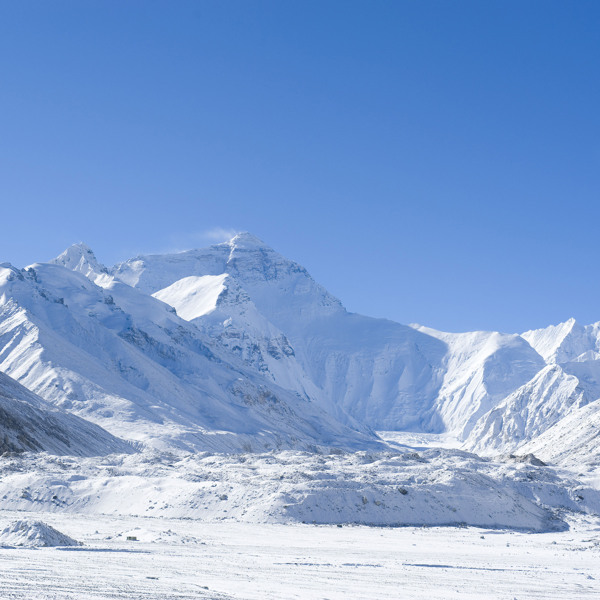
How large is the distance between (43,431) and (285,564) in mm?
85162

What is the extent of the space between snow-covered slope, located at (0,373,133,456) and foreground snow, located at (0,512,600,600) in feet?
184

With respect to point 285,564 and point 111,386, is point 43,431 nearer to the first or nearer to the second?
point 111,386

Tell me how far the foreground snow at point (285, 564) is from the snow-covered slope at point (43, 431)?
56.2 metres

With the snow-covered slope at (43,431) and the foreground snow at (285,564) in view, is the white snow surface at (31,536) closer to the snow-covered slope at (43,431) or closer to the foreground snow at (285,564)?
the foreground snow at (285,564)

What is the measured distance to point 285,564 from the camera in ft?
104

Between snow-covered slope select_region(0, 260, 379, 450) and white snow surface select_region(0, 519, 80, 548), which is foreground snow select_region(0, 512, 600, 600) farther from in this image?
snow-covered slope select_region(0, 260, 379, 450)

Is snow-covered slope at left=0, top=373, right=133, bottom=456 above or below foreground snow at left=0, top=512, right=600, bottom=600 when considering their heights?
above

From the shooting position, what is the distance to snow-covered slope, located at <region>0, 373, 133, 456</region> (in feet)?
335

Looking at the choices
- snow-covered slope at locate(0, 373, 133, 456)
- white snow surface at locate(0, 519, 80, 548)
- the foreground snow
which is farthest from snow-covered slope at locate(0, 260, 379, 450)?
white snow surface at locate(0, 519, 80, 548)

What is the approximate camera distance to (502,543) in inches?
1838

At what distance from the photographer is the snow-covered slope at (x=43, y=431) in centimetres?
10219

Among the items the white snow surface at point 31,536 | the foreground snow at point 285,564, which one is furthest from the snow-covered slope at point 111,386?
the white snow surface at point 31,536

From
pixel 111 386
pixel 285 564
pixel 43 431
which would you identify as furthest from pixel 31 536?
pixel 111 386

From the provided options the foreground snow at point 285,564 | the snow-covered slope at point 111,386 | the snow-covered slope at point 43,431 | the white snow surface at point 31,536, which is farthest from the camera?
the snow-covered slope at point 111,386
